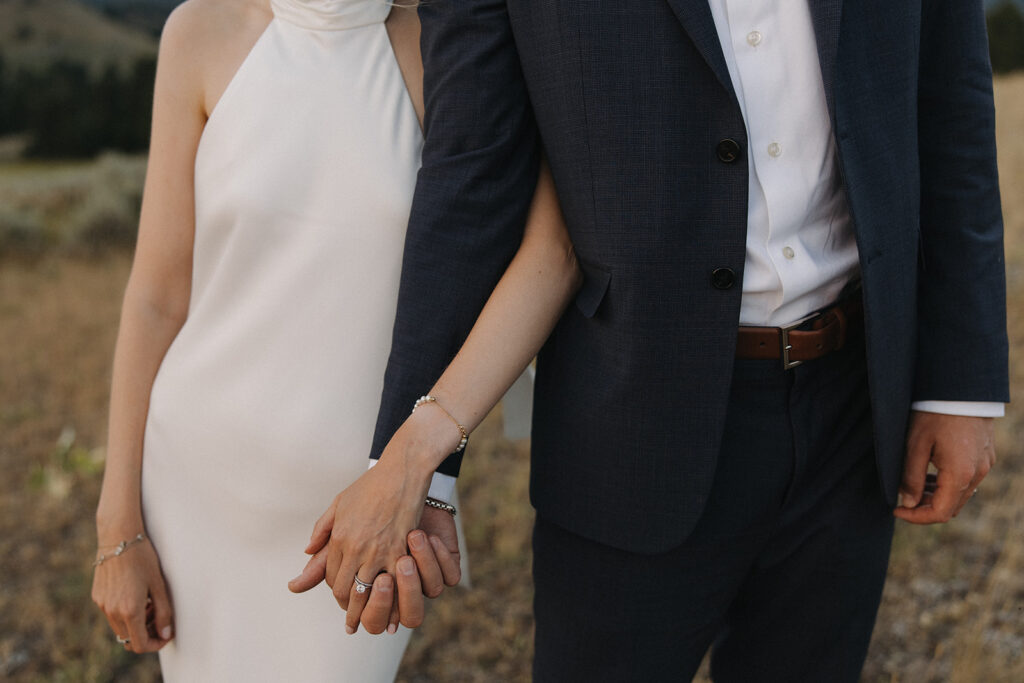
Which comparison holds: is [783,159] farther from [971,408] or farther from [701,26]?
[971,408]

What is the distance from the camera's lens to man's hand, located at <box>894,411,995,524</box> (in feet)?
4.78

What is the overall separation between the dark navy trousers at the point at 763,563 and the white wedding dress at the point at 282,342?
1.29ft

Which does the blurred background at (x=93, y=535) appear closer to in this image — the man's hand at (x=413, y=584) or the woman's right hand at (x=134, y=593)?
the woman's right hand at (x=134, y=593)

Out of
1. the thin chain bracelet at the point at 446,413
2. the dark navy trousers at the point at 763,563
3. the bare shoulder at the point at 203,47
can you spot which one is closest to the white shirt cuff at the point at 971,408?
the dark navy trousers at the point at 763,563

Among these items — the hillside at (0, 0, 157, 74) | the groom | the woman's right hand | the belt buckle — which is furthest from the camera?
the hillside at (0, 0, 157, 74)

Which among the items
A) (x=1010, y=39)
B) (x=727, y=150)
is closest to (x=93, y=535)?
(x=727, y=150)

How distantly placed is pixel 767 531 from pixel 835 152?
65cm

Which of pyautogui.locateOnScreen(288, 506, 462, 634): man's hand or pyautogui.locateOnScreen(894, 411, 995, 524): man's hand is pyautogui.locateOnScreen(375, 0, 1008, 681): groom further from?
Answer: pyautogui.locateOnScreen(288, 506, 462, 634): man's hand

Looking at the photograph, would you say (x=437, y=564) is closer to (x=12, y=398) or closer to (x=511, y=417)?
(x=511, y=417)

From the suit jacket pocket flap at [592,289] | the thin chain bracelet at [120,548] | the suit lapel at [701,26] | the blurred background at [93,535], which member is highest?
the suit lapel at [701,26]

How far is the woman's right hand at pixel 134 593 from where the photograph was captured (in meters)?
1.59

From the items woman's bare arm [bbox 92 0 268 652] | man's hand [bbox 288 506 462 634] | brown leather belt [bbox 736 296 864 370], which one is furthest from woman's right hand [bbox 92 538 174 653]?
brown leather belt [bbox 736 296 864 370]

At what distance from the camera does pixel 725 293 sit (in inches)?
50.9

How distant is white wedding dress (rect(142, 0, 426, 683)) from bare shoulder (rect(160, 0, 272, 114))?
0.12 ft
